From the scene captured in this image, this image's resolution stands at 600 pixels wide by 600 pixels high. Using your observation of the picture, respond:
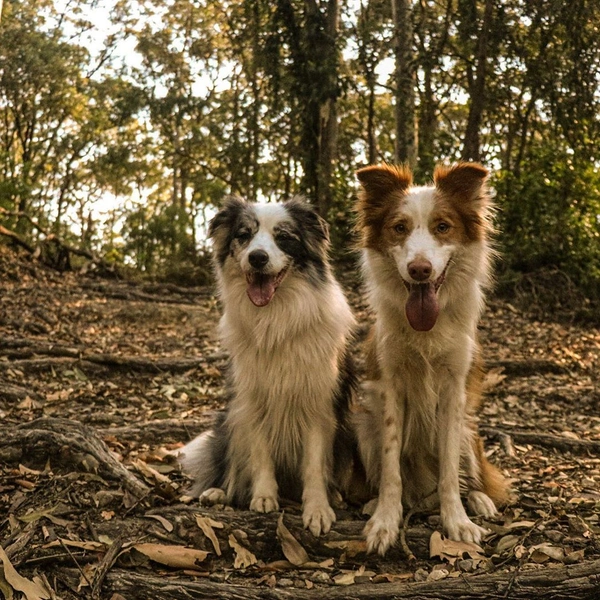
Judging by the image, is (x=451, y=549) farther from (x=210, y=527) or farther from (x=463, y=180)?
(x=463, y=180)

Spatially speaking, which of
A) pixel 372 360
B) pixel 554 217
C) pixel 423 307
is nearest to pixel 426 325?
pixel 423 307

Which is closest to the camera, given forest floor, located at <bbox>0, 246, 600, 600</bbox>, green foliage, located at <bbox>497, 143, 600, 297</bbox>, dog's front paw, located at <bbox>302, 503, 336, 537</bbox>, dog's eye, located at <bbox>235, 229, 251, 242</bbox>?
forest floor, located at <bbox>0, 246, 600, 600</bbox>

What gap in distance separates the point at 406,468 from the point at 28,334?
628 cm

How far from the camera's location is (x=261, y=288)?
4023 mm

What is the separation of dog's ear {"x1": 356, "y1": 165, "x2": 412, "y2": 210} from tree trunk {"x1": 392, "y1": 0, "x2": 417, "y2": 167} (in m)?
6.77

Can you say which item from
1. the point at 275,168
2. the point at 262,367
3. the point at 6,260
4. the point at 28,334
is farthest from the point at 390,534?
the point at 275,168

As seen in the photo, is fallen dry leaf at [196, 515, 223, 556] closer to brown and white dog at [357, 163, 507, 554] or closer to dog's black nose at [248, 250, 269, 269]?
brown and white dog at [357, 163, 507, 554]

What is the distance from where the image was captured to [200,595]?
9.45 feet

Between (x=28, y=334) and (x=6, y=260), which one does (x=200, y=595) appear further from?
(x=6, y=260)

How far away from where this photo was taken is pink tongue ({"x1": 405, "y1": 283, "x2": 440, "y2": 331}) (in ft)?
11.9

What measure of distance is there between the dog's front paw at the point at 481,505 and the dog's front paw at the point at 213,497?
146 cm

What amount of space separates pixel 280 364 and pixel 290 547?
1037mm

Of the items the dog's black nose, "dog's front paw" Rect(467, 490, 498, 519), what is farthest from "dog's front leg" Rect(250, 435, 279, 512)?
"dog's front paw" Rect(467, 490, 498, 519)

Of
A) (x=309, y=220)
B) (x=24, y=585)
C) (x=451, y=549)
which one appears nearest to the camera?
(x=24, y=585)
